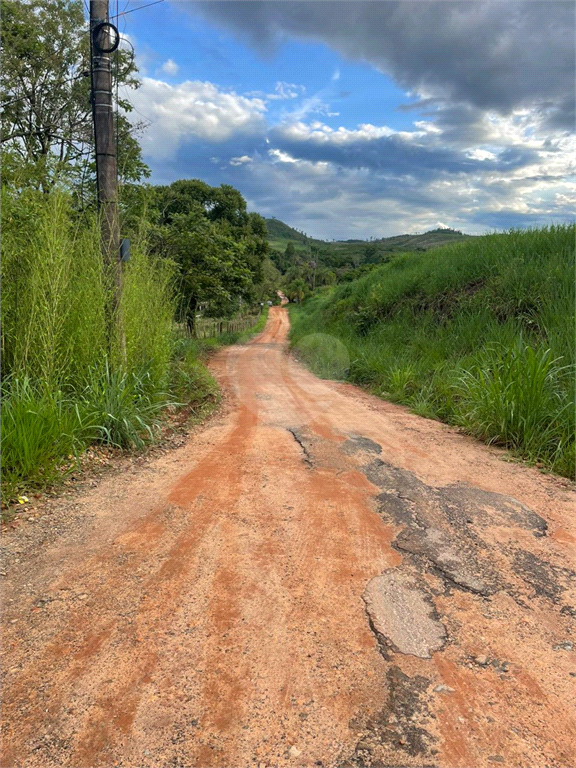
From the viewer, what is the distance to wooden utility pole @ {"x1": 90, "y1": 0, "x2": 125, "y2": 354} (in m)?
5.55

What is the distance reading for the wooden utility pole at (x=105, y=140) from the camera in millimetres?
5555

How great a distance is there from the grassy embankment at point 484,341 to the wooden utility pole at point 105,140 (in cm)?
462

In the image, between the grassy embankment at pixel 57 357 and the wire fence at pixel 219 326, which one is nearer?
the grassy embankment at pixel 57 357

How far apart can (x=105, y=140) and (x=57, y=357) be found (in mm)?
2746

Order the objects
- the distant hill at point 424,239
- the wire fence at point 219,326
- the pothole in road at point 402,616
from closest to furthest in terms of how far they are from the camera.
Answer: the pothole in road at point 402,616, the wire fence at point 219,326, the distant hill at point 424,239

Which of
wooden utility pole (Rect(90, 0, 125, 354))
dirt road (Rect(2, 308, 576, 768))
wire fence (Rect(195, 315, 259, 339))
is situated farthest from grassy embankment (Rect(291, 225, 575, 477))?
wire fence (Rect(195, 315, 259, 339))

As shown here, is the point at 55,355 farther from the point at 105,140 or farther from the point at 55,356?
the point at 105,140

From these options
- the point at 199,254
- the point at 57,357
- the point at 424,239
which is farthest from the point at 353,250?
the point at 57,357

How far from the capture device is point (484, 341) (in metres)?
8.93

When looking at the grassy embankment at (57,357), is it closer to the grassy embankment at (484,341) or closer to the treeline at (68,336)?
the treeline at (68,336)

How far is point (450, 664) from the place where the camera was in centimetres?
200

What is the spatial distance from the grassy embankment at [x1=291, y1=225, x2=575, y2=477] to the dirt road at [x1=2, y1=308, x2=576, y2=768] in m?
1.42

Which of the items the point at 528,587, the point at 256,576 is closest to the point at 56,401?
the point at 256,576

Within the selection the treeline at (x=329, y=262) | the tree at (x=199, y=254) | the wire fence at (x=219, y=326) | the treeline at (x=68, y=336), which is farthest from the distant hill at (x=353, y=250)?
→ the treeline at (x=68, y=336)
